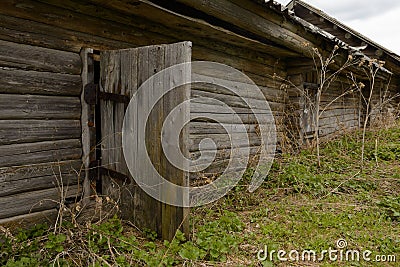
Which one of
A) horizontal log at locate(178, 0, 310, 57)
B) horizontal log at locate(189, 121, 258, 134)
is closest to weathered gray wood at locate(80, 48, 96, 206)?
horizontal log at locate(178, 0, 310, 57)

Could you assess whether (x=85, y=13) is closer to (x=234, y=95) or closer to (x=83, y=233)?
(x=83, y=233)

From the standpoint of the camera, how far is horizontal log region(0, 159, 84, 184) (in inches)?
113

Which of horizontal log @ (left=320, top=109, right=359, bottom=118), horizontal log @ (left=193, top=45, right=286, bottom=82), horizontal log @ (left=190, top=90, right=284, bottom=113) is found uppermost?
horizontal log @ (left=193, top=45, right=286, bottom=82)

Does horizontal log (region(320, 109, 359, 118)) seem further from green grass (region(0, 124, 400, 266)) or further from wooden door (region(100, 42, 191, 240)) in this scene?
wooden door (region(100, 42, 191, 240))

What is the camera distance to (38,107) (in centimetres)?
301

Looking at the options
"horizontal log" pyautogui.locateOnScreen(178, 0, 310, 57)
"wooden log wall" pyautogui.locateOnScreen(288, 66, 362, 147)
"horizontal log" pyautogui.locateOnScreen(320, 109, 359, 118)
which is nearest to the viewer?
"horizontal log" pyautogui.locateOnScreen(178, 0, 310, 57)

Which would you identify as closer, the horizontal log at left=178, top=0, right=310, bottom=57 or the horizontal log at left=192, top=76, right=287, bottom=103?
the horizontal log at left=178, top=0, right=310, bottom=57

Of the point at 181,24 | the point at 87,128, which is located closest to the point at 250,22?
the point at 181,24

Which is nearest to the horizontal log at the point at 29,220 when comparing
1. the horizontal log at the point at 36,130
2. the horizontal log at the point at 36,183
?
the horizontal log at the point at 36,183

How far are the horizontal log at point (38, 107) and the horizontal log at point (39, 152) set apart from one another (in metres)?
0.25

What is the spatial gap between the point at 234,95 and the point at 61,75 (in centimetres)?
299

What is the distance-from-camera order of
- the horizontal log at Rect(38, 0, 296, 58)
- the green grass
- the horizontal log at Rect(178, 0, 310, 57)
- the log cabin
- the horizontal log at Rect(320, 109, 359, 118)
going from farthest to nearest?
the horizontal log at Rect(320, 109, 359, 118), the horizontal log at Rect(178, 0, 310, 57), the horizontal log at Rect(38, 0, 296, 58), the log cabin, the green grass

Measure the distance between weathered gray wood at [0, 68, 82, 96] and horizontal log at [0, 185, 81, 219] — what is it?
92 cm

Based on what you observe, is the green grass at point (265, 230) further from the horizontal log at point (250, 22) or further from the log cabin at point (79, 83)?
the horizontal log at point (250, 22)
